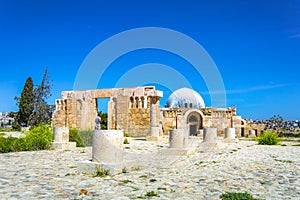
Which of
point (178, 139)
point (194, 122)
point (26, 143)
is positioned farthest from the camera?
point (194, 122)

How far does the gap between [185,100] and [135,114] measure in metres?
23.2

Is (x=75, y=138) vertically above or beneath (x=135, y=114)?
beneath

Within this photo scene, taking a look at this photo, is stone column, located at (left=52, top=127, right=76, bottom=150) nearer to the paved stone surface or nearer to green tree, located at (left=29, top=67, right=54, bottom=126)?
the paved stone surface

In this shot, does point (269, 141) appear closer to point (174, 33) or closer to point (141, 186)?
point (174, 33)

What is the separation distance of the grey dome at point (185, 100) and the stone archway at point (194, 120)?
13.3 m

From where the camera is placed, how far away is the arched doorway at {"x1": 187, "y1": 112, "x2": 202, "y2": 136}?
3009cm

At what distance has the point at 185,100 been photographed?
4566 cm

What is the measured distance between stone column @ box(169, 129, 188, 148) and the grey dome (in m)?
33.2

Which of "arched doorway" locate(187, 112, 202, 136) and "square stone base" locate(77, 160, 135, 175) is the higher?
"arched doorway" locate(187, 112, 202, 136)

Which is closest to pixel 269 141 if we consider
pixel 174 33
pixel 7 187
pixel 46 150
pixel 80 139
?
pixel 174 33

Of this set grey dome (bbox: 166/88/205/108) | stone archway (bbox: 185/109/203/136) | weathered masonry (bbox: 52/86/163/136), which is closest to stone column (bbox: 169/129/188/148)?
weathered masonry (bbox: 52/86/163/136)

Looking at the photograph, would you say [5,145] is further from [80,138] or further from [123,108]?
[123,108]

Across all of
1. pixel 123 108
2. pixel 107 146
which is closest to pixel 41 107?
pixel 123 108

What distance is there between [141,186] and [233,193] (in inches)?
62.0
